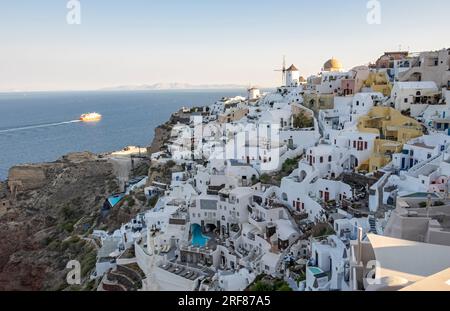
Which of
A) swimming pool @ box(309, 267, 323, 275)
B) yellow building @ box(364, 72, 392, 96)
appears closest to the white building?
yellow building @ box(364, 72, 392, 96)

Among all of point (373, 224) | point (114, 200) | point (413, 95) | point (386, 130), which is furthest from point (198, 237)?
point (413, 95)

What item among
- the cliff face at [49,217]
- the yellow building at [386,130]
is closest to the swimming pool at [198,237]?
the cliff face at [49,217]

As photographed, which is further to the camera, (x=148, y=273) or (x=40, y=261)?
(x=40, y=261)

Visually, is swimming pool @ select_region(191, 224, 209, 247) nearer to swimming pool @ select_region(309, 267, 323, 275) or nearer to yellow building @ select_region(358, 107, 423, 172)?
swimming pool @ select_region(309, 267, 323, 275)

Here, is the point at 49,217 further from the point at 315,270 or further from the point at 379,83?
the point at 379,83

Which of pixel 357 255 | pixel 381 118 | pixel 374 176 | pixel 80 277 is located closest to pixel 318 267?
pixel 357 255
